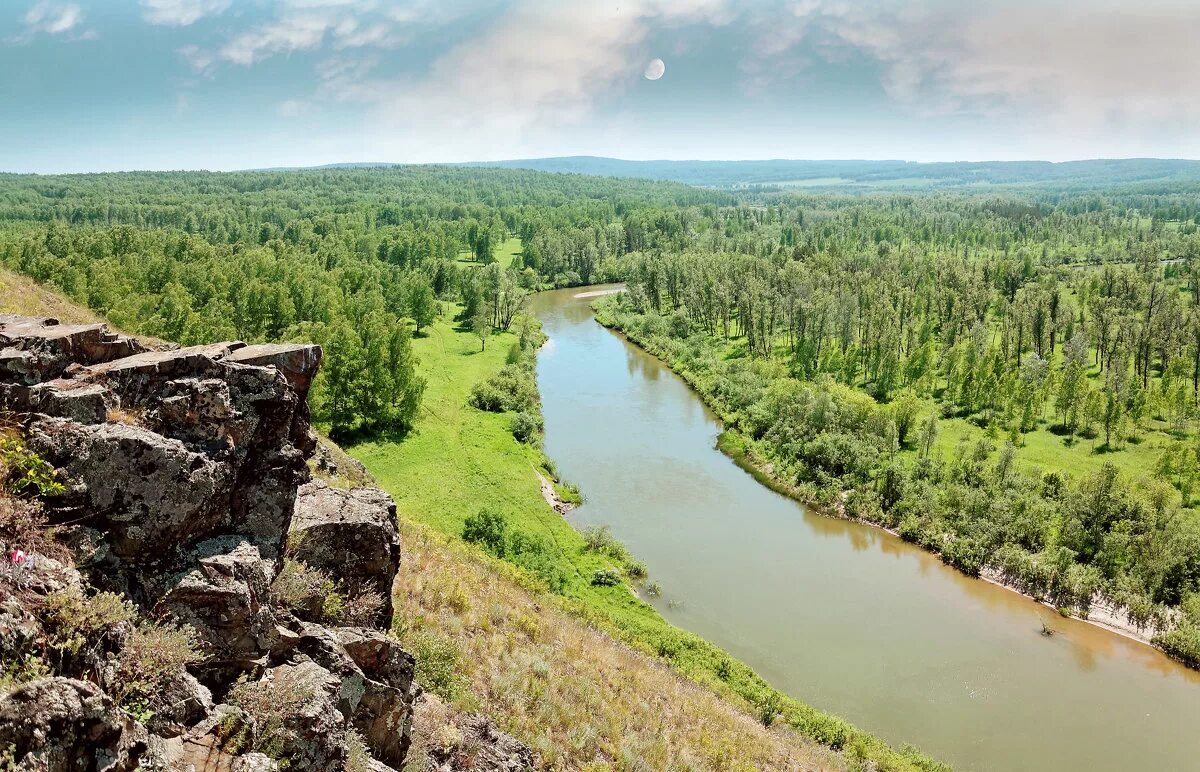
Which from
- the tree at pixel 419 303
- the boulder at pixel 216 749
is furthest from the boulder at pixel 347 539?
the tree at pixel 419 303

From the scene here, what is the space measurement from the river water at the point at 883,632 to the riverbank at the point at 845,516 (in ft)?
1.87

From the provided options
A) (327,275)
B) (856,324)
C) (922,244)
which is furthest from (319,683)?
(922,244)

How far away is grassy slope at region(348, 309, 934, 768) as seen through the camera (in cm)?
2341

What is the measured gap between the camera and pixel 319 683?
28.3ft

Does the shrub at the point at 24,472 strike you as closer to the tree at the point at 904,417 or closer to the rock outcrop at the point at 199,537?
the rock outcrop at the point at 199,537

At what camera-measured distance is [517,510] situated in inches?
1513

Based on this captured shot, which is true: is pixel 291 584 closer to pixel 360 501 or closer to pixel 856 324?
pixel 360 501

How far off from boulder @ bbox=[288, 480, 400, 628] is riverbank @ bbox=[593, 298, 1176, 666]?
34229 mm

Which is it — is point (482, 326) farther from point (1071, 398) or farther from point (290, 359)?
point (290, 359)

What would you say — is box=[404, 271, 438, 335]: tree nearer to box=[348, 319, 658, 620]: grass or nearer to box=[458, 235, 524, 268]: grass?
box=[348, 319, 658, 620]: grass

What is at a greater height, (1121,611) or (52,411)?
(52,411)

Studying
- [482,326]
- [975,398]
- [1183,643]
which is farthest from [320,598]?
[482,326]

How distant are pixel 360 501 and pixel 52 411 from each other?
15.3 ft

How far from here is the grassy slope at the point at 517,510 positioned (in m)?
23.4
